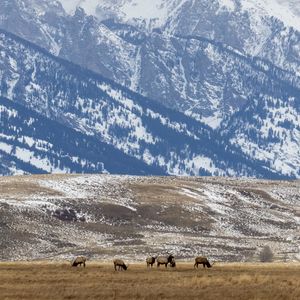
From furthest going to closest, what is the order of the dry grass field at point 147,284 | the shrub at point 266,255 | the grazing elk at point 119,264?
the shrub at point 266,255, the grazing elk at point 119,264, the dry grass field at point 147,284

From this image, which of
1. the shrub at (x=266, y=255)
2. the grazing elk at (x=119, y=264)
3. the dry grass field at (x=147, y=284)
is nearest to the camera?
the dry grass field at (x=147, y=284)

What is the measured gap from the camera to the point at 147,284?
82.3m

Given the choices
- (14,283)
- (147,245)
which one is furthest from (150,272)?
(147,245)

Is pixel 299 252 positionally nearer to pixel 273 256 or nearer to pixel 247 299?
pixel 273 256

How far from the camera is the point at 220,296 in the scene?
77.0 meters

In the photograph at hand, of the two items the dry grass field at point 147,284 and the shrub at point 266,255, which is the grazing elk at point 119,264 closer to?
the dry grass field at point 147,284

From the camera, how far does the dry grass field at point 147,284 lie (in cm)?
7731

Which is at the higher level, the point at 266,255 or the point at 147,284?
the point at 147,284

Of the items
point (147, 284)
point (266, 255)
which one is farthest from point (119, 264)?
point (266, 255)

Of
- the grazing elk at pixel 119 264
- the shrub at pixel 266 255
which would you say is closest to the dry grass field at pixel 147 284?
the grazing elk at pixel 119 264

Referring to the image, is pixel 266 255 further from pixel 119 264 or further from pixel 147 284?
pixel 147 284

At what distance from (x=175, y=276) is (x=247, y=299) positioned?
12.5 meters

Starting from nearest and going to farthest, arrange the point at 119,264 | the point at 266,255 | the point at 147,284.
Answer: the point at 147,284
the point at 119,264
the point at 266,255

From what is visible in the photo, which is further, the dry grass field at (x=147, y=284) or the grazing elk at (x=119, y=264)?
the grazing elk at (x=119, y=264)
